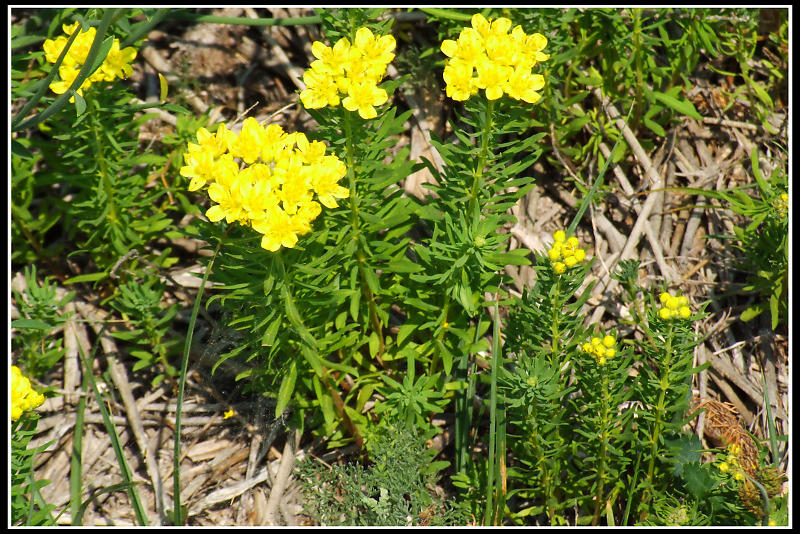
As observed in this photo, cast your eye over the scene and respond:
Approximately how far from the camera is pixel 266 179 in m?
2.39

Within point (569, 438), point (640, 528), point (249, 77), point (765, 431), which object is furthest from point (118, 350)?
point (765, 431)

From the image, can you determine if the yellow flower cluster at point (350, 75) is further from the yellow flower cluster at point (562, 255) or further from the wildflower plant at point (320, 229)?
the yellow flower cluster at point (562, 255)

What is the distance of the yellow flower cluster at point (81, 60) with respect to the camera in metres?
3.08

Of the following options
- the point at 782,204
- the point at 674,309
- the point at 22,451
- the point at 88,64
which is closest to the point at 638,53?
the point at 782,204

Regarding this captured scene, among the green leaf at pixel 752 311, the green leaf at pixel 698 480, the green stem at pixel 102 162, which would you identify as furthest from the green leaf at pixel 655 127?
the green stem at pixel 102 162

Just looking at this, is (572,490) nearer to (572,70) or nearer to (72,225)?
(572,70)

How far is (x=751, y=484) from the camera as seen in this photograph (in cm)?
287

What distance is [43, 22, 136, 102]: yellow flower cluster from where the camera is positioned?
308 centimetres

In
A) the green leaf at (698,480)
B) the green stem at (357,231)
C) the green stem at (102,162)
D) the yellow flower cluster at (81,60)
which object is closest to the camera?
the green stem at (357,231)

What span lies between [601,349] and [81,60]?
2.55 meters

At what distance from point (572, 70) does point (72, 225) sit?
297 centimetres

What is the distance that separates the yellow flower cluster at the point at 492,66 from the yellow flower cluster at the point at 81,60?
1.56 meters

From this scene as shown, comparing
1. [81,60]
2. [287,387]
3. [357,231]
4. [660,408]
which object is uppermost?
[81,60]

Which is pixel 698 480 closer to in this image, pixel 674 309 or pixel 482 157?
pixel 674 309
